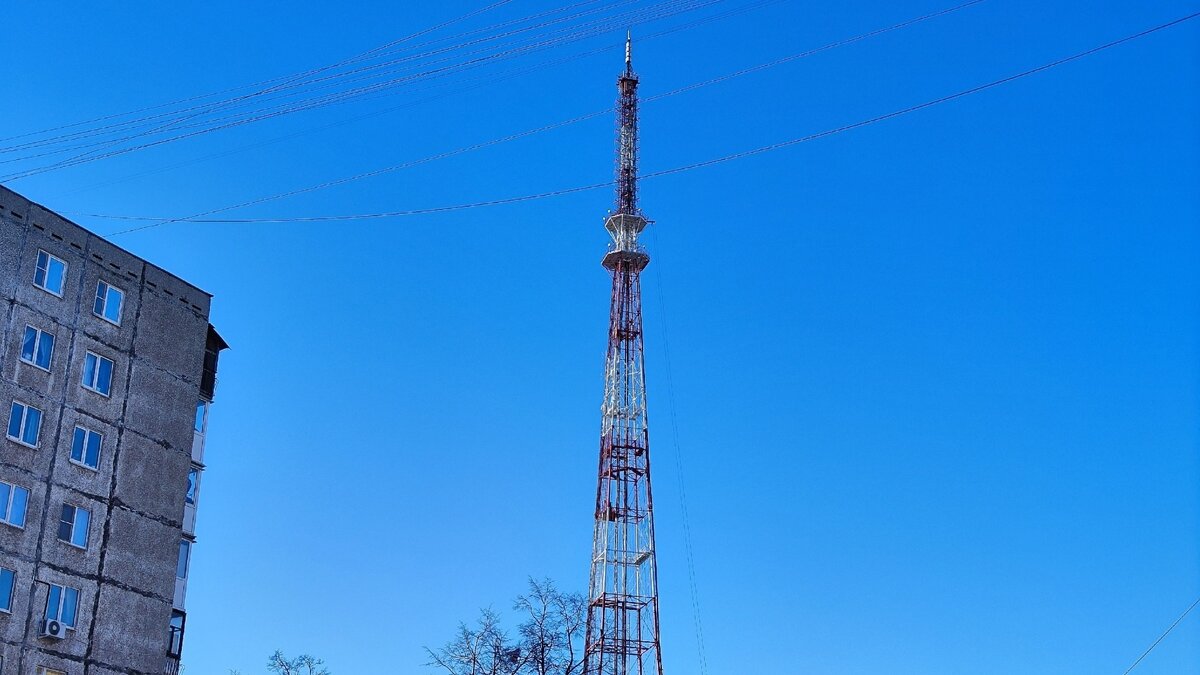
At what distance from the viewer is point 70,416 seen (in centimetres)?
4956

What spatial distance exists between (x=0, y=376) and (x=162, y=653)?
10.7 m

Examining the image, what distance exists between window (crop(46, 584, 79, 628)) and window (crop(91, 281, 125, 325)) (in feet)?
29.0

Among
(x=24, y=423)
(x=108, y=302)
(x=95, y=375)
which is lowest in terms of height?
(x=24, y=423)

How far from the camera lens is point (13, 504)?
4681cm

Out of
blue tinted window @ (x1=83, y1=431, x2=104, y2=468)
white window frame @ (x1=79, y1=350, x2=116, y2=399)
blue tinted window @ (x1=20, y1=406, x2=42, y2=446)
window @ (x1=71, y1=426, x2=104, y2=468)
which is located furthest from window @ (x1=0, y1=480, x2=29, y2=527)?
white window frame @ (x1=79, y1=350, x2=116, y2=399)

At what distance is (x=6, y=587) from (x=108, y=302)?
33.1 feet

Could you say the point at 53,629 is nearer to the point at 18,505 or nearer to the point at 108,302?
the point at 18,505

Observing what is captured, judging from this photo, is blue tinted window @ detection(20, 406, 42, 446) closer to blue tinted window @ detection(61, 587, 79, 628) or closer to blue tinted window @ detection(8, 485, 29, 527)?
blue tinted window @ detection(8, 485, 29, 527)

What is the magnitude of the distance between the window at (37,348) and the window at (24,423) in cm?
141

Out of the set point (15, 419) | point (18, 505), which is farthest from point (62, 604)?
point (15, 419)

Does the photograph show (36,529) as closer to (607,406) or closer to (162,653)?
(162,653)

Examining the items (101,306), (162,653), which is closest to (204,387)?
(101,306)

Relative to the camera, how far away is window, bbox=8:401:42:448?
155 ft

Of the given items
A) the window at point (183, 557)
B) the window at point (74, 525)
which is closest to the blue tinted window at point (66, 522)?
the window at point (74, 525)
